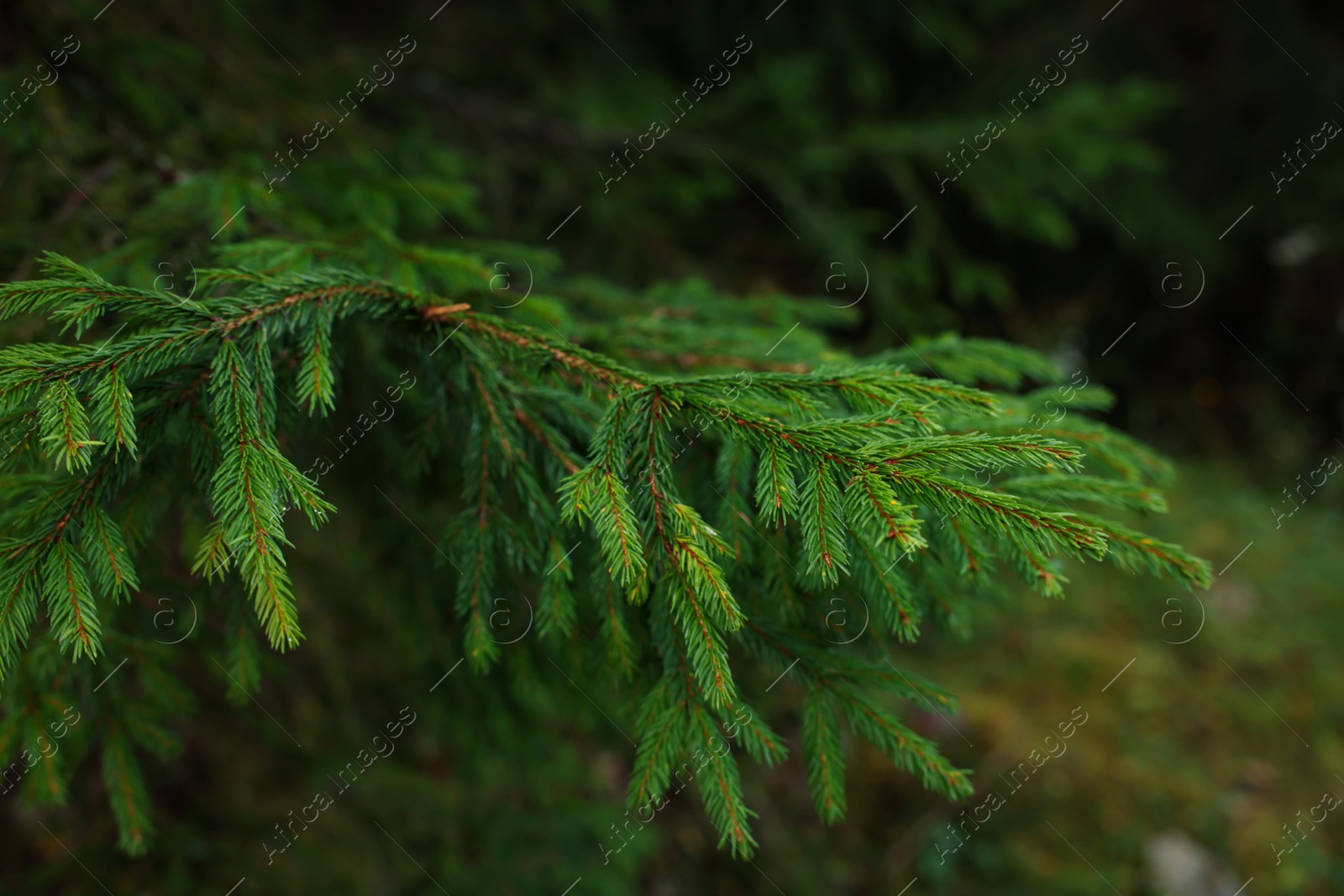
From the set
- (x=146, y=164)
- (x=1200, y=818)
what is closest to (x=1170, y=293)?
(x=1200, y=818)

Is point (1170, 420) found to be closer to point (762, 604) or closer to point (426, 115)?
point (426, 115)

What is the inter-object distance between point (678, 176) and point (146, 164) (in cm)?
230

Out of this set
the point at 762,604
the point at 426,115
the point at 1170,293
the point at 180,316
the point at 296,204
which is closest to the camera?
the point at 180,316

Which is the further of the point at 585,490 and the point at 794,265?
the point at 794,265

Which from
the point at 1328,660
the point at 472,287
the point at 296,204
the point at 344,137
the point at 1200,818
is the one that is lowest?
the point at 1328,660

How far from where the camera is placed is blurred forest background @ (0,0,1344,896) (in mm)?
2035

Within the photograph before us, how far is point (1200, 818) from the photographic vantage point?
420 centimetres

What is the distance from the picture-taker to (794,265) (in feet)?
17.6

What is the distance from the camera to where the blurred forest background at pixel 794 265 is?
204 centimetres

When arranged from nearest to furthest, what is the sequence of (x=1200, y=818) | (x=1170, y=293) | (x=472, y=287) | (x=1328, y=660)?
(x=472, y=287) → (x=1200, y=818) → (x=1328, y=660) → (x=1170, y=293)

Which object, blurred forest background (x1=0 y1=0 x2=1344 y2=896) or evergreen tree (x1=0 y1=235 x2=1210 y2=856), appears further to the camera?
blurred forest background (x1=0 y1=0 x2=1344 y2=896)

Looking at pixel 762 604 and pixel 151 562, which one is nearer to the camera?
pixel 762 604

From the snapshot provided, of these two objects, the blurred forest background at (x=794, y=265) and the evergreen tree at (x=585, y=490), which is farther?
the blurred forest background at (x=794, y=265)

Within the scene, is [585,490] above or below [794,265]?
above
